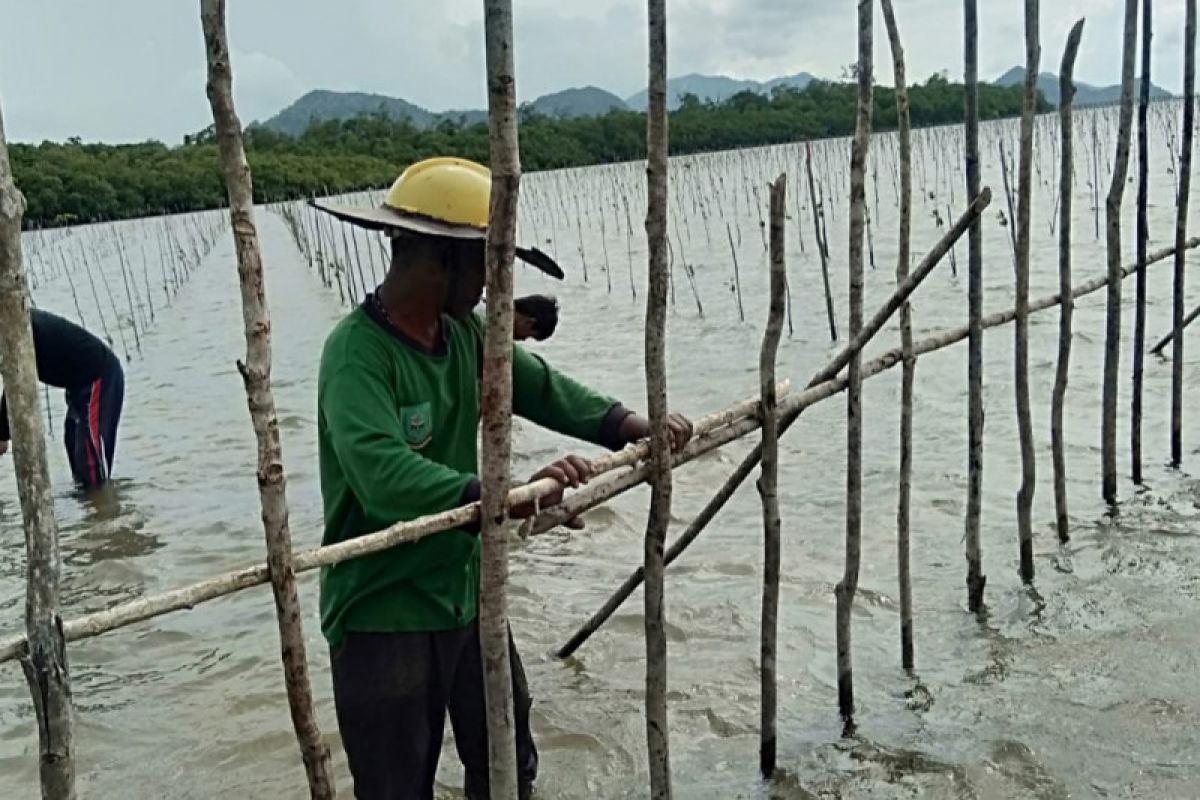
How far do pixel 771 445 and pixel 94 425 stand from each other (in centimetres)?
550

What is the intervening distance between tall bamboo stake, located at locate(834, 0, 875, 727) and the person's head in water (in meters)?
0.91

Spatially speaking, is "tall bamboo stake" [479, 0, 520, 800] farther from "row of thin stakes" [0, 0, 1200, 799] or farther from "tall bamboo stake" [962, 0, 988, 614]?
"tall bamboo stake" [962, 0, 988, 614]

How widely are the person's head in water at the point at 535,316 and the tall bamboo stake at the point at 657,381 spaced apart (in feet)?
1.92

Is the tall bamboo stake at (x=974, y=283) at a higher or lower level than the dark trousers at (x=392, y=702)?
higher

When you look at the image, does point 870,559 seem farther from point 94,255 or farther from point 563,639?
point 94,255

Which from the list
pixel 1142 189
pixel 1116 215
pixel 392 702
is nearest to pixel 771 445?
pixel 392 702

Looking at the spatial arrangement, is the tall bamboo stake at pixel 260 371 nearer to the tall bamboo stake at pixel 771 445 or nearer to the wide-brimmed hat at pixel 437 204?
the wide-brimmed hat at pixel 437 204

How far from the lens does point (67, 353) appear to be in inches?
253

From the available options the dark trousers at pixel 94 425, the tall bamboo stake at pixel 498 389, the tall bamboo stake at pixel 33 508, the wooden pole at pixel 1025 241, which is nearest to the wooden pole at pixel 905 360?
the wooden pole at pixel 1025 241

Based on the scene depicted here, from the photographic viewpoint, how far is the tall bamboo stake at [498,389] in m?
1.89

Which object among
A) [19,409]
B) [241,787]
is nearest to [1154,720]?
[241,787]

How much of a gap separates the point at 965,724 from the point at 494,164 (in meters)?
2.47

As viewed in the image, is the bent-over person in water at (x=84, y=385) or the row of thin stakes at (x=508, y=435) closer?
the row of thin stakes at (x=508, y=435)

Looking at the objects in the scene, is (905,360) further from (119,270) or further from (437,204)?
(119,270)
